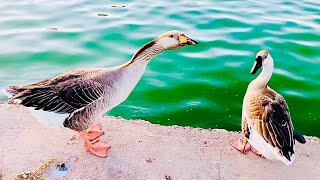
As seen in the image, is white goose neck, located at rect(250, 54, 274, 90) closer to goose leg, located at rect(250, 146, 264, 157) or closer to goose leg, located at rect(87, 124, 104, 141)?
goose leg, located at rect(250, 146, 264, 157)

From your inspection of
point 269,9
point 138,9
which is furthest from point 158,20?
point 269,9

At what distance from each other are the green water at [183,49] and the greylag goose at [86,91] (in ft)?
4.68

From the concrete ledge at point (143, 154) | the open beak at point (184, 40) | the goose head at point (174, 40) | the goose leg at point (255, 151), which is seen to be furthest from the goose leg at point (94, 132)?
the goose leg at point (255, 151)

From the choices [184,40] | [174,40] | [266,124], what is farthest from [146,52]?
[266,124]

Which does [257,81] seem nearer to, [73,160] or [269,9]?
[73,160]

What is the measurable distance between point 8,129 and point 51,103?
97cm

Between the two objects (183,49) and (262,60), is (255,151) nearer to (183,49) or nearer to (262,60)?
(262,60)

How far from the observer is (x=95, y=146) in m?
5.02

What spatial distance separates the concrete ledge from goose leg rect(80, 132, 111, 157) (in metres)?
0.06

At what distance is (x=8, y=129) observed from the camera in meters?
5.32

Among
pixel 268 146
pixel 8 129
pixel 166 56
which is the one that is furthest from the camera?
pixel 166 56

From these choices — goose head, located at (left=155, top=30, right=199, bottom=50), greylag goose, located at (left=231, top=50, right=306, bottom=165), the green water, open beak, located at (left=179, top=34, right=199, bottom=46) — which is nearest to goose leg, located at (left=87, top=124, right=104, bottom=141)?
the green water

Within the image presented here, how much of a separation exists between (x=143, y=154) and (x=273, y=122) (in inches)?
54.7

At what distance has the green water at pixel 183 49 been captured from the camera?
661 cm
